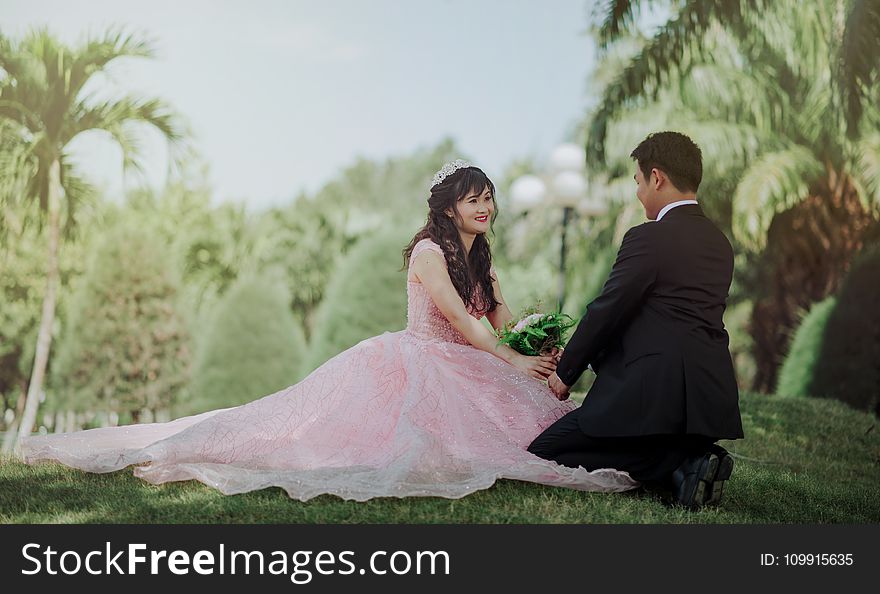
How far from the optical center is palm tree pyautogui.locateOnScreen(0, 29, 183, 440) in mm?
13320

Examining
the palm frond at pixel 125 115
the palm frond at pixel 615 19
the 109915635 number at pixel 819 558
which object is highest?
the palm frond at pixel 615 19

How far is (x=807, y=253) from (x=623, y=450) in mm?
13556

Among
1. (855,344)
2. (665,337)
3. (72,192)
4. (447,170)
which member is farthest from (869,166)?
(72,192)

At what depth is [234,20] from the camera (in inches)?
1601

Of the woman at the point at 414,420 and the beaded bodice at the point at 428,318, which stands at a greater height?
the beaded bodice at the point at 428,318

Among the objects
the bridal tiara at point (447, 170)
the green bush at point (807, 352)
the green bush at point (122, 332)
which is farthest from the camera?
the green bush at point (122, 332)

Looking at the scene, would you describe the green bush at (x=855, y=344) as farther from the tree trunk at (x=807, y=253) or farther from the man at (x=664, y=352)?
the man at (x=664, y=352)

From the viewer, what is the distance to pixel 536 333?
5.45 metres

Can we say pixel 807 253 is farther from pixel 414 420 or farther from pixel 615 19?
pixel 414 420

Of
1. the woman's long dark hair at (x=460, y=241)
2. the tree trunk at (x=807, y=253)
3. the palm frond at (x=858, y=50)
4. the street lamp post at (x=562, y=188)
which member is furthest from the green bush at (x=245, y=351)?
the woman's long dark hair at (x=460, y=241)

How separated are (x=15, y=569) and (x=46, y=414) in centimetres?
1561

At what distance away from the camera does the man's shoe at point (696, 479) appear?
463 centimetres

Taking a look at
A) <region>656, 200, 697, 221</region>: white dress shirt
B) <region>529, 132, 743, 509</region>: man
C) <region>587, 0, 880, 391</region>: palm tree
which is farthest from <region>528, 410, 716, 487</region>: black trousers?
<region>587, 0, 880, 391</region>: palm tree

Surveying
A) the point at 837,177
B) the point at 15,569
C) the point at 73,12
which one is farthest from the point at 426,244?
the point at 73,12
